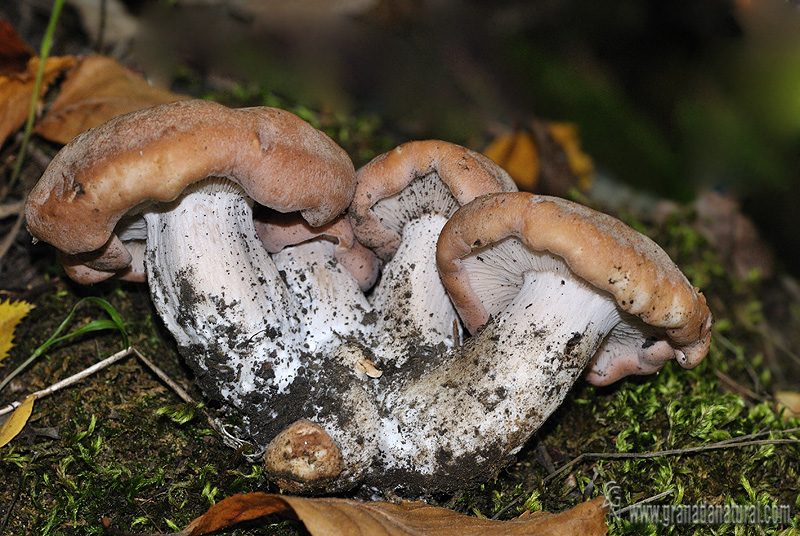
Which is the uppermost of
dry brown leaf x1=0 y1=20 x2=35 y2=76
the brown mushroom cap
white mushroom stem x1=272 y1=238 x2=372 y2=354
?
dry brown leaf x1=0 y1=20 x2=35 y2=76

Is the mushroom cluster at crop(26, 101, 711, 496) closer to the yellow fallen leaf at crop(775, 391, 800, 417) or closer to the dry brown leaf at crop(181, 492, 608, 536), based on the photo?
the dry brown leaf at crop(181, 492, 608, 536)

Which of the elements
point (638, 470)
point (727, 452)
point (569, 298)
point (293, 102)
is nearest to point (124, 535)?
point (569, 298)

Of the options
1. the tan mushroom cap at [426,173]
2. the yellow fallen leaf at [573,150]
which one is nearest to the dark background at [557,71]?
the yellow fallen leaf at [573,150]

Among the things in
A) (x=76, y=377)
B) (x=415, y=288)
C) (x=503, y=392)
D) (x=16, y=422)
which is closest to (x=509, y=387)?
(x=503, y=392)

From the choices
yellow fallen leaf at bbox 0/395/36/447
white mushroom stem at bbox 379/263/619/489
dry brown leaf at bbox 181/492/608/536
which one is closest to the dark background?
yellow fallen leaf at bbox 0/395/36/447

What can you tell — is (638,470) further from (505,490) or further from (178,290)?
(178,290)

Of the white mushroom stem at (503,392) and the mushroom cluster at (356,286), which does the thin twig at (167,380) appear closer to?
the mushroom cluster at (356,286)

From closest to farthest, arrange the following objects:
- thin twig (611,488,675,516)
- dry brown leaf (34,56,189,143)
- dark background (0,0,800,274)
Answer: thin twig (611,488,675,516) < dry brown leaf (34,56,189,143) < dark background (0,0,800,274)

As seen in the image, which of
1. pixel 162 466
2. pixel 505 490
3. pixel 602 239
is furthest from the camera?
pixel 505 490
